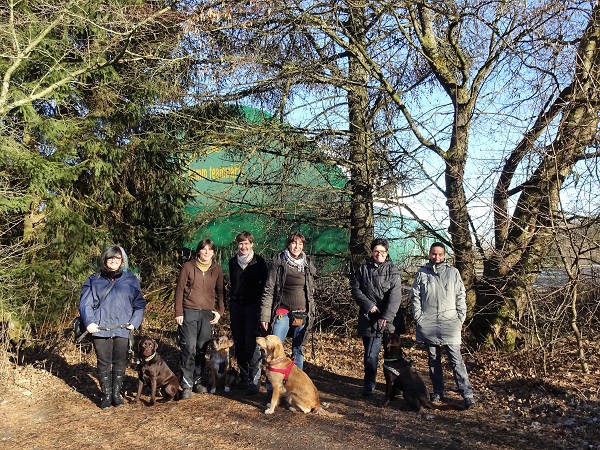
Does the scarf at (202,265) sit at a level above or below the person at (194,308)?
above

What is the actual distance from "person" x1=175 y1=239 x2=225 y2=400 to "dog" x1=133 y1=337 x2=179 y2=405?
0.20m

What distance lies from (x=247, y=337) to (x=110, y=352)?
5.02ft

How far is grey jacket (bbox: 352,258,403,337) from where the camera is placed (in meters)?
6.28

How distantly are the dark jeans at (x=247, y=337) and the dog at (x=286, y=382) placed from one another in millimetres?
632

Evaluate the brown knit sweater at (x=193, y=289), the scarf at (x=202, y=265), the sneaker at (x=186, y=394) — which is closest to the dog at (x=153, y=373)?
the sneaker at (x=186, y=394)

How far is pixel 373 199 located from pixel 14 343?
237 inches

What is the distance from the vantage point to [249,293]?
21.6ft

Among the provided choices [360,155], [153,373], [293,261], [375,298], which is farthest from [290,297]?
[360,155]

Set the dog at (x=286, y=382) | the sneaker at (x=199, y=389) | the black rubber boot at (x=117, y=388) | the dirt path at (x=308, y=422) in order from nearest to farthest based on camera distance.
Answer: the dirt path at (x=308, y=422) < the dog at (x=286, y=382) < the black rubber boot at (x=117, y=388) < the sneaker at (x=199, y=389)

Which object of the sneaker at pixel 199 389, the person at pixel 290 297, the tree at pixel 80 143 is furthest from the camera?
the tree at pixel 80 143

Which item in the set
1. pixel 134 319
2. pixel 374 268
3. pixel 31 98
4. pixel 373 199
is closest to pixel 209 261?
pixel 134 319

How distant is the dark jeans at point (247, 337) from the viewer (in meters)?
6.51

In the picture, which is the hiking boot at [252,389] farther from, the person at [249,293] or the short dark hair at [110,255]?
the short dark hair at [110,255]

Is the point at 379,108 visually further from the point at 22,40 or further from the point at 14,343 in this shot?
the point at 14,343
